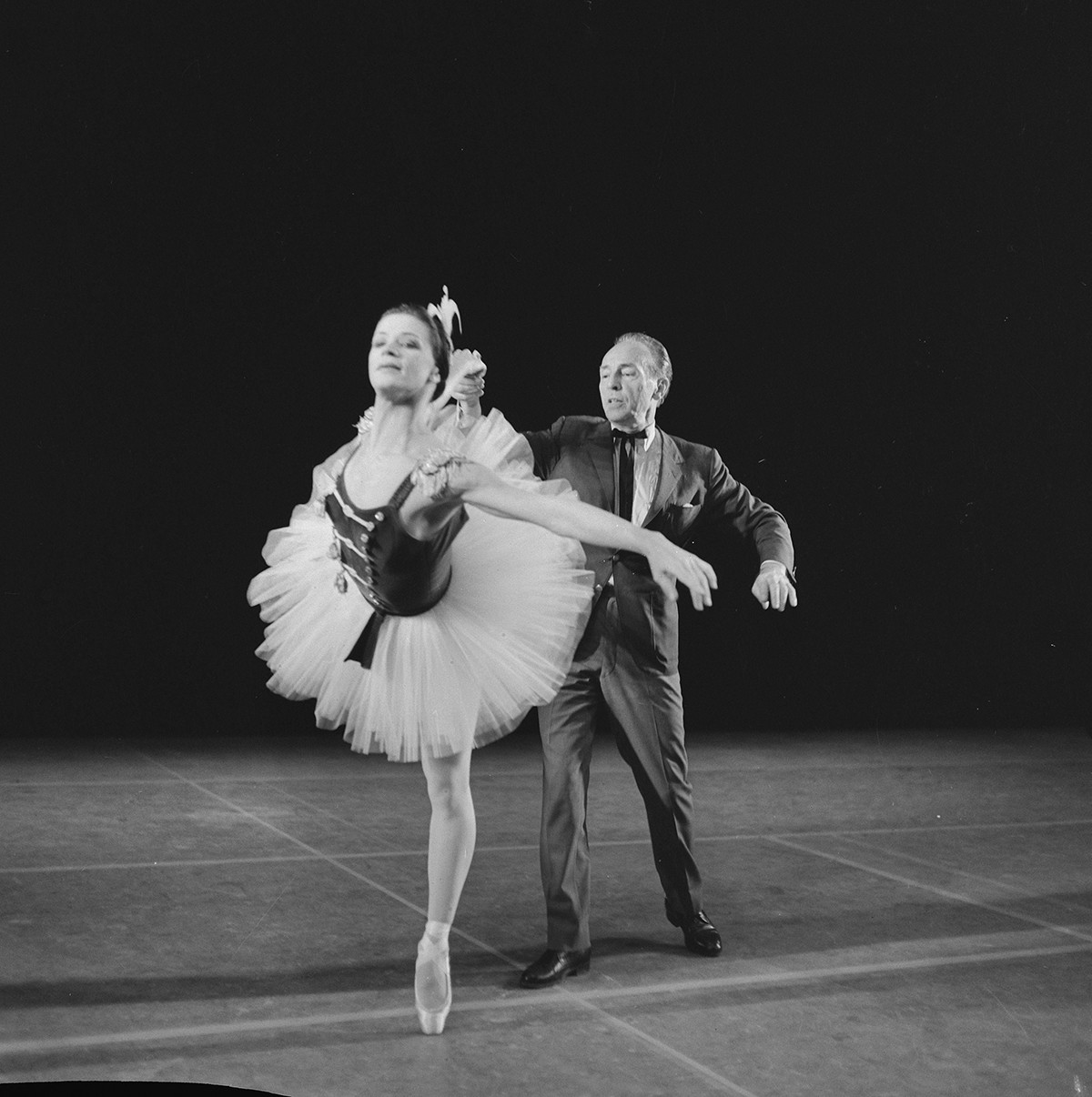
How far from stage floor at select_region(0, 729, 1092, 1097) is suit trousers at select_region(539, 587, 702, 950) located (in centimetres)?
17

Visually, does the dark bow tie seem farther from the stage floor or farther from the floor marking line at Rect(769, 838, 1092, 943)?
the floor marking line at Rect(769, 838, 1092, 943)

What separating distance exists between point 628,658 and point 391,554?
0.86 m

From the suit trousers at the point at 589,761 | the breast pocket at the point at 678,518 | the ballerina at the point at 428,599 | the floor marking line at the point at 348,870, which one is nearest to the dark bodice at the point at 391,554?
the ballerina at the point at 428,599

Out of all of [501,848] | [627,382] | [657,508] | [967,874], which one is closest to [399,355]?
[627,382]

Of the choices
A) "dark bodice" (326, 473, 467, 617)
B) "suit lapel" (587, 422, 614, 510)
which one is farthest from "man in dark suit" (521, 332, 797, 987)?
"dark bodice" (326, 473, 467, 617)

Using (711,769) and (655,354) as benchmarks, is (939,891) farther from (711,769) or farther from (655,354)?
(711,769)

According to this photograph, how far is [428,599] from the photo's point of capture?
2.55 m

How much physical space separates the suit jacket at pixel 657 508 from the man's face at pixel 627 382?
0.31 ft

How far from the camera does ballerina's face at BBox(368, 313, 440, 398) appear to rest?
8.09ft

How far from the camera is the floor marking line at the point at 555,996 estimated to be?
2521 mm

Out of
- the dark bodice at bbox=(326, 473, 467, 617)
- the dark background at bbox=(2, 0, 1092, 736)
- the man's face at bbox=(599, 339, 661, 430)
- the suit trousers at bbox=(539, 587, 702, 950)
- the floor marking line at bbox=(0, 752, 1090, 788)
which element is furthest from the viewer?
the dark background at bbox=(2, 0, 1092, 736)

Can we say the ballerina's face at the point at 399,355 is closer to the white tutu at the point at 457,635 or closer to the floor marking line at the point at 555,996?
Result: the white tutu at the point at 457,635

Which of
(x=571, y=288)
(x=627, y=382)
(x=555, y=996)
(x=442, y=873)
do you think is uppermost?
(x=571, y=288)

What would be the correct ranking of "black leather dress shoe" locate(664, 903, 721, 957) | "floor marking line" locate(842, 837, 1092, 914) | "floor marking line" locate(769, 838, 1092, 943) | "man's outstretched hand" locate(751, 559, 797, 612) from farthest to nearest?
"floor marking line" locate(842, 837, 1092, 914)
"floor marking line" locate(769, 838, 1092, 943)
"black leather dress shoe" locate(664, 903, 721, 957)
"man's outstretched hand" locate(751, 559, 797, 612)
